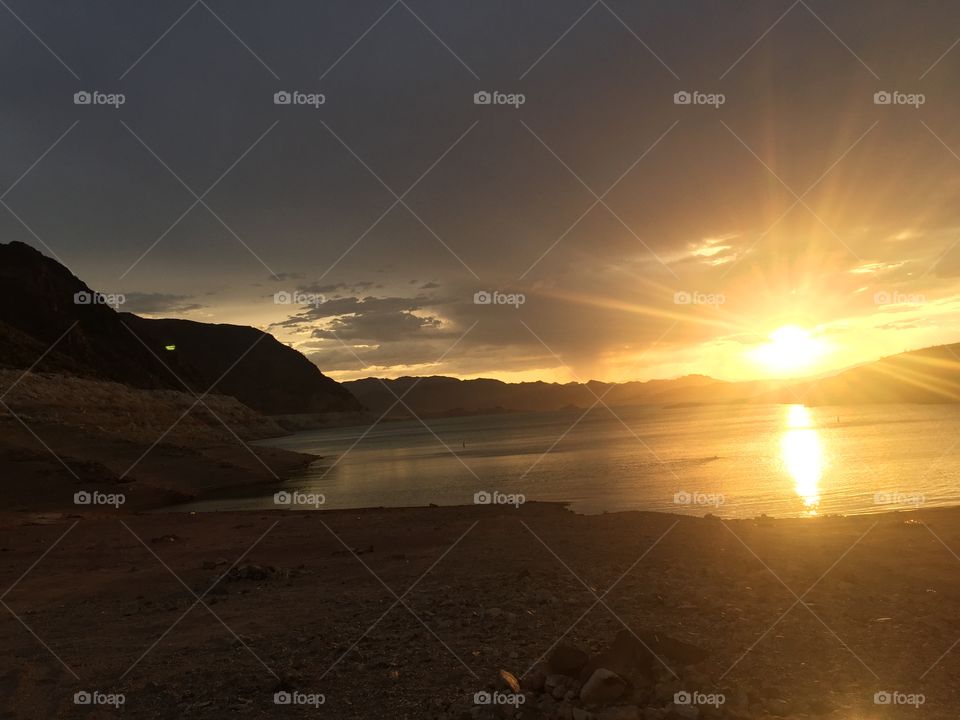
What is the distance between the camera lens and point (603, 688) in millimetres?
6465

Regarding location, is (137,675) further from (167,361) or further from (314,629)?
(167,361)

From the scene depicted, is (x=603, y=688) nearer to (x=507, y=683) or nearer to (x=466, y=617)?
(x=507, y=683)

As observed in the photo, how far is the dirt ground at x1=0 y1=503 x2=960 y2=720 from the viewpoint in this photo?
7.29m

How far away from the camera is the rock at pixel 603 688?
6.43 m

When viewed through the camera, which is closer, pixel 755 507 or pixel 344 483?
pixel 755 507

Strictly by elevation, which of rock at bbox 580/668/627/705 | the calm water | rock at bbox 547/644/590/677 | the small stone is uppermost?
the calm water

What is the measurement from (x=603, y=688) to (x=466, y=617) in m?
3.54

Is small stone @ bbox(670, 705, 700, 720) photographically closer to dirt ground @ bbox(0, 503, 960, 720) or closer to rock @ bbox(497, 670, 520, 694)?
dirt ground @ bbox(0, 503, 960, 720)

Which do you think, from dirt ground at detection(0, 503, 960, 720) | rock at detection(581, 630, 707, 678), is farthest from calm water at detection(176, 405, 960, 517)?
rock at detection(581, 630, 707, 678)

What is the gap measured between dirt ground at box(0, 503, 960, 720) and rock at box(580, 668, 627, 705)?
0.36 meters

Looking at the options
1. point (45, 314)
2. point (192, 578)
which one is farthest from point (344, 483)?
point (45, 314)

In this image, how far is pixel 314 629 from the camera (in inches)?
379

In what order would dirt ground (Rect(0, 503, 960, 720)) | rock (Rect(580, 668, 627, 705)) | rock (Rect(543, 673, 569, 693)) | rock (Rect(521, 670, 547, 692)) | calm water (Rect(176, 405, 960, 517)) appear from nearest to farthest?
rock (Rect(580, 668, 627, 705))
rock (Rect(543, 673, 569, 693))
rock (Rect(521, 670, 547, 692))
dirt ground (Rect(0, 503, 960, 720))
calm water (Rect(176, 405, 960, 517))

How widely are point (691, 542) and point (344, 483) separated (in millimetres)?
34424
